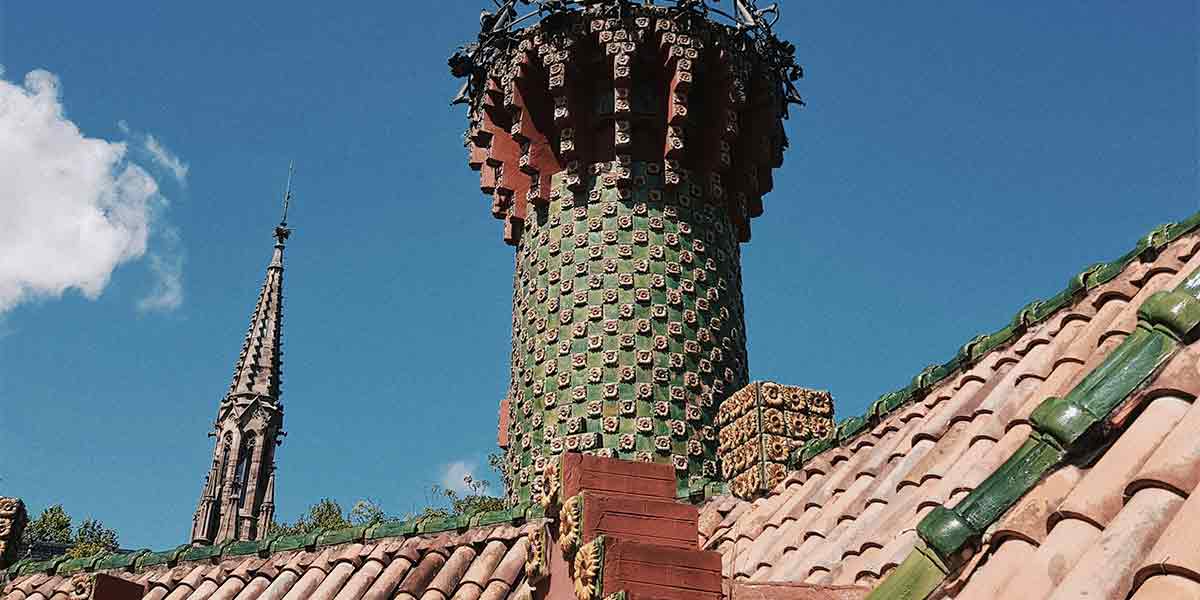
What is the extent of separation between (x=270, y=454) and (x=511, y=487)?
16289 millimetres

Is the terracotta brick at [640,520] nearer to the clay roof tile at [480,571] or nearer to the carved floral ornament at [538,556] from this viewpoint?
the carved floral ornament at [538,556]

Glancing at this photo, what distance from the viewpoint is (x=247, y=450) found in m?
26.9

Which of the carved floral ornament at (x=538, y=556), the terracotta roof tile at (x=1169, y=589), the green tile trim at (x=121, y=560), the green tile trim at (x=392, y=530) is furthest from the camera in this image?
the green tile trim at (x=121, y=560)

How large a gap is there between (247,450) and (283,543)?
17.7m

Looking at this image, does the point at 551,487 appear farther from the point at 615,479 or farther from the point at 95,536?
the point at 95,536

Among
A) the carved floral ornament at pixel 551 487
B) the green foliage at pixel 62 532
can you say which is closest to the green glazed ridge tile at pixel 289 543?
the carved floral ornament at pixel 551 487

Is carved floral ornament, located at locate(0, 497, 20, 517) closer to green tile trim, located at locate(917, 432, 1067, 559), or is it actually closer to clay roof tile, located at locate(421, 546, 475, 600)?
clay roof tile, located at locate(421, 546, 475, 600)

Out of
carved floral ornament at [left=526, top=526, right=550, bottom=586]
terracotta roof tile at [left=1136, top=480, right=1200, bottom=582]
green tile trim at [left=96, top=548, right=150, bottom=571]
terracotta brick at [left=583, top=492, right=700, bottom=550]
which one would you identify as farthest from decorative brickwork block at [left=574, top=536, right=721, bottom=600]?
green tile trim at [left=96, top=548, right=150, bottom=571]

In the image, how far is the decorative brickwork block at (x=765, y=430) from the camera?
926 centimetres

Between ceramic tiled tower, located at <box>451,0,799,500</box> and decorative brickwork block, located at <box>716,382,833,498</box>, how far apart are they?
1.62 meters

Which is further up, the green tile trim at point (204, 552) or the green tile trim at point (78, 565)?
the green tile trim at point (78, 565)

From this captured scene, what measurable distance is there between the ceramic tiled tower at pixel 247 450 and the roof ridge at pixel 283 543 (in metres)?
13.1

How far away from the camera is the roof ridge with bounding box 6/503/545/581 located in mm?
9172

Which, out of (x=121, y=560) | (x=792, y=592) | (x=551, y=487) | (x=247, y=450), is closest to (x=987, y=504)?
(x=792, y=592)
